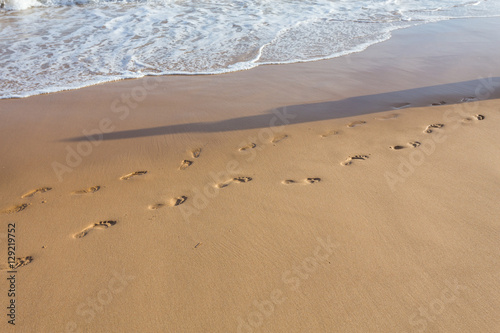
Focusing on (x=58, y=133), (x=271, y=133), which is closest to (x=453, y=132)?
(x=271, y=133)

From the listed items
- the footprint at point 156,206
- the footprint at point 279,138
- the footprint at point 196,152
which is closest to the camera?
the footprint at point 156,206

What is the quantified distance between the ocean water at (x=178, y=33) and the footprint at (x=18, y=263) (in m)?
3.61

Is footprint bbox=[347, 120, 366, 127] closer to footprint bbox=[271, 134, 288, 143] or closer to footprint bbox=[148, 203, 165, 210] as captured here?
footprint bbox=[271, 134, 288, 143]

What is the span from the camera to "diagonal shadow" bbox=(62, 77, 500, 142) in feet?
14.7

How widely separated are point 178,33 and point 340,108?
4949mm

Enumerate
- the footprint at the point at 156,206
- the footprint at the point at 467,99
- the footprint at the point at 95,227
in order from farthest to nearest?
the footprint at the point at 467,99
the footprint at the point at 156,206
the footprint at the point at 95,227

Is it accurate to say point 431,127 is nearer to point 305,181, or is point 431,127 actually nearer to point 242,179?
point 305,181

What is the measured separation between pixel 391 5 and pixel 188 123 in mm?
9224

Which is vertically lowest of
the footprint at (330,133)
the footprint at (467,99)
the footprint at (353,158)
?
the footprint at (330,133)

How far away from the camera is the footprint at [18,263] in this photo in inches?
104

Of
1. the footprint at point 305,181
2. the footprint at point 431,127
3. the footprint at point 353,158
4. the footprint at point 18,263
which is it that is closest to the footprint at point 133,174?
the footprint at point 18,263

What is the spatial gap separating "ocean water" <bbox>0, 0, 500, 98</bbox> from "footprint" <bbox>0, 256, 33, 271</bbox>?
142 inches

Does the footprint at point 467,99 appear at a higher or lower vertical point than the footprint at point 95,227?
higher

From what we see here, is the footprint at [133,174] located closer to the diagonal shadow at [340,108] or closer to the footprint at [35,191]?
the footprint at [35,191]
